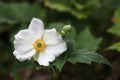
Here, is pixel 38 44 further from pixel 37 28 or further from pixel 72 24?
pixel 72 24

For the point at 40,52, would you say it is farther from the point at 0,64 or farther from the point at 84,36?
the point at 0,64

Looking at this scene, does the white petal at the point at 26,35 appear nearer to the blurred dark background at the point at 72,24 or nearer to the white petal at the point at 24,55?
the white petal at the point at 24,55

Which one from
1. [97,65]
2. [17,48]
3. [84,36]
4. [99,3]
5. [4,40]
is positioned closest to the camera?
[17,48]

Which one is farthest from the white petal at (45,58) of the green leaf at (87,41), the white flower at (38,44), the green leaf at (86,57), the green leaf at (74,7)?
the green leaf at (74,7)

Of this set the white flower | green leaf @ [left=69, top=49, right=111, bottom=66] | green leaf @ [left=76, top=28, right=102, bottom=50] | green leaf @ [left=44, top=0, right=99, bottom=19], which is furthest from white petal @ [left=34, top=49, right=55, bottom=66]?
green leaf @ [left=44, top=0, right=99, bottom=19]

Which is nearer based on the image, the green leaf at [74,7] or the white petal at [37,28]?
the white petal at [37,28]

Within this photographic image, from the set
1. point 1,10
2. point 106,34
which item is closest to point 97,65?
point 106,34
